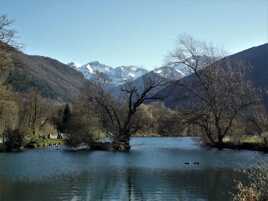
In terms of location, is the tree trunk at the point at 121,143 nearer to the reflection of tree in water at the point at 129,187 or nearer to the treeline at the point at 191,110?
the treeline at the point at 191,110

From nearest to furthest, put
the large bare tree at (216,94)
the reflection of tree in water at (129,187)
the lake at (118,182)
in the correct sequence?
the reflection of tree in water at (129,187) → the lake at (118,182) → the large bare tree at (216,94)

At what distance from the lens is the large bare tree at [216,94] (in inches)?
2603

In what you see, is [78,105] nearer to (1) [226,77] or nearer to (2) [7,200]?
(1) [226,77]

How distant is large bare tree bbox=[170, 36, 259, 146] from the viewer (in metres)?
66.1

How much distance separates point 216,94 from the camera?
66500mm

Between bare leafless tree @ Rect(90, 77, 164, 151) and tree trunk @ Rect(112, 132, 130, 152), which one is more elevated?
bare leafless tree @ Rect(90, 77, 164, 151)

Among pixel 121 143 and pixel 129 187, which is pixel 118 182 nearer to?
pixel 129 187

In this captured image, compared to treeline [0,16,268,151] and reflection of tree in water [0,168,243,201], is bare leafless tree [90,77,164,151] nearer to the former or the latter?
treeline [0,16,268,151]

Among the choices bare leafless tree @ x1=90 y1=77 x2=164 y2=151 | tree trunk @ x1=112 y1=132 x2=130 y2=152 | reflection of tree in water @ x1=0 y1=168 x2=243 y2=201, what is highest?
bare leafless tree @ x1=90 y1=77 x2=164 y2=151

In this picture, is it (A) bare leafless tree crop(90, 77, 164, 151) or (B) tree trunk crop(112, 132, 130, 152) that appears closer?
(B) tree trunk crop(112, 132, 130, 152)

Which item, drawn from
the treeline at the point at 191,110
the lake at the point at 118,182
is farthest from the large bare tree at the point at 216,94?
the lake at the point at 118,182

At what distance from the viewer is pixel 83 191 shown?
26.0 m

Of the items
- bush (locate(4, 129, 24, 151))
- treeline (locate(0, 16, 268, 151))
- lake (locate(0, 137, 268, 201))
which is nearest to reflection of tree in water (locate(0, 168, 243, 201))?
lake (locate(0, 137, 268, 201))

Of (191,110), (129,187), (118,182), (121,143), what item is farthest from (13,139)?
(129,187)
